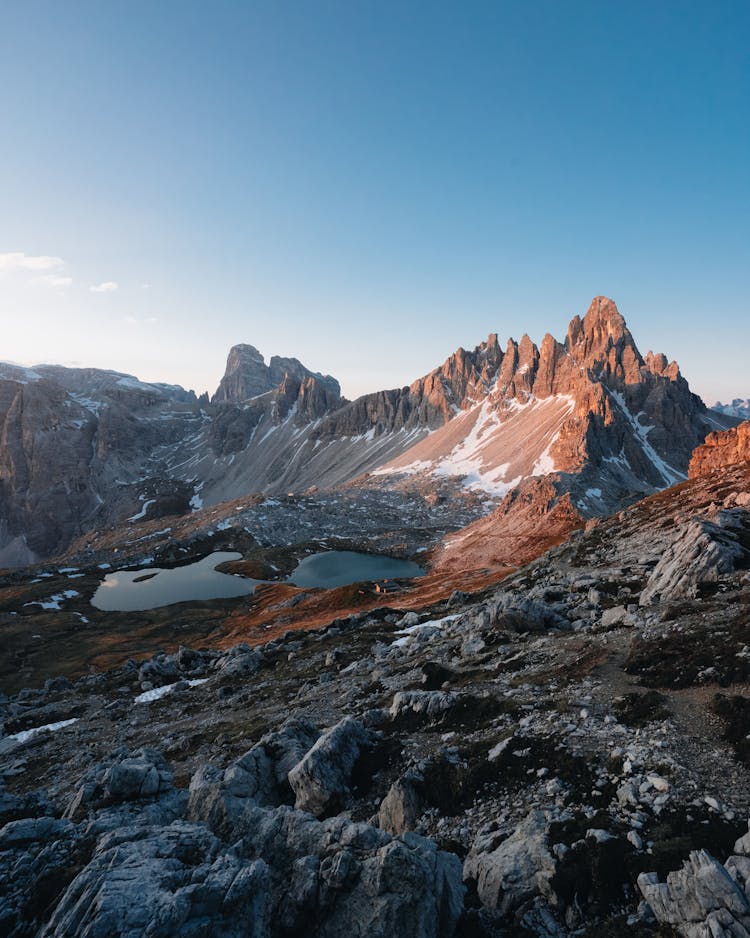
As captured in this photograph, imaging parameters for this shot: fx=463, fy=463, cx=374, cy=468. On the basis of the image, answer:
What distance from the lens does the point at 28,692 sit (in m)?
56.3

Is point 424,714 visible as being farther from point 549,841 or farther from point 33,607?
point 33,607

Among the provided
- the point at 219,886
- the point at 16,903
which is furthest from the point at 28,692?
the point at 219,886

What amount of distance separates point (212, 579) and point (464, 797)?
424 ft

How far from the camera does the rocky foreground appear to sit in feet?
35.7

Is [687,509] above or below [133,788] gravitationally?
above

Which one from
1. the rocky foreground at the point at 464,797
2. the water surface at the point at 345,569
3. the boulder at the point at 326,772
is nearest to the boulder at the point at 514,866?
the rocky foreground at the point at 464,797

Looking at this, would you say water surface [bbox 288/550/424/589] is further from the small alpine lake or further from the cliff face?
the cliff face

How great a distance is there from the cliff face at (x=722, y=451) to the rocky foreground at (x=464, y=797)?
48.2 meters

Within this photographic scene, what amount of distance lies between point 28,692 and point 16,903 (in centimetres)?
5741

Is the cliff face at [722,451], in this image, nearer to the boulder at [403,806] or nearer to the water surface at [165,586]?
the boulder at [403,806]

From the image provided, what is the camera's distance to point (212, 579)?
133375 mm

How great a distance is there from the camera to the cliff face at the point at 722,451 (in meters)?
72.3

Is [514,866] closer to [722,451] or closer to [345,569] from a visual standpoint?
[722,451]

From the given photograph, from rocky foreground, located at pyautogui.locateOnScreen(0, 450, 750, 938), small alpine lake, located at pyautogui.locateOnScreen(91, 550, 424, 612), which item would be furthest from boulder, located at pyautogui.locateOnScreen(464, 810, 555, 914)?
small alpine lake, located at pyautogui.locateOnScreen(91, 550, 424, 612)
